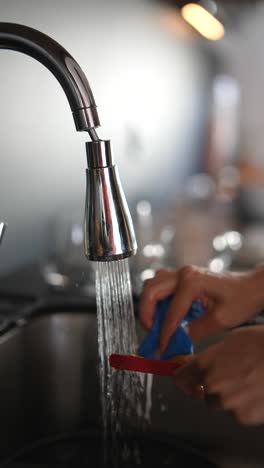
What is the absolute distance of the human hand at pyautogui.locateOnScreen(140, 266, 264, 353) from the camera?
632 mm

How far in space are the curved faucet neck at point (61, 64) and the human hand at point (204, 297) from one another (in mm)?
225

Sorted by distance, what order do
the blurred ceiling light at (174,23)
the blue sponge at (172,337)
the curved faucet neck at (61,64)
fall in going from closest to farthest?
1. the curved faucet neck at (61,64)
2. the blue sponge at (172,337)
3. the blurred ceiling light at (174,23)

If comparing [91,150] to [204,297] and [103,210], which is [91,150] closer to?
[103,210]

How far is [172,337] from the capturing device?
0.62 m

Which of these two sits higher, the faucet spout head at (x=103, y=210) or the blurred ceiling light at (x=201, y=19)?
the blurred ceiling light at (x=201, y=19)

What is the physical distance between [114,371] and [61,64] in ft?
1.10

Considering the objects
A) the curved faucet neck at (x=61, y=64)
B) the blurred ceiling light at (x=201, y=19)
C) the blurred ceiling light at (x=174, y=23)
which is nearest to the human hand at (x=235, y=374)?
the curved faucet neck at (x=61, y=64)

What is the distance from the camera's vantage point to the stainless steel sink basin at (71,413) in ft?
2.19

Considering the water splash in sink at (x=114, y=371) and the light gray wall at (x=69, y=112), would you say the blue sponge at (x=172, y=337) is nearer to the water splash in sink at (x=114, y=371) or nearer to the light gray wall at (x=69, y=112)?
the water splash in sink at (x=114, y=371)

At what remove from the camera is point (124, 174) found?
129cm

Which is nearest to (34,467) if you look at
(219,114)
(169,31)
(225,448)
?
(225,448)

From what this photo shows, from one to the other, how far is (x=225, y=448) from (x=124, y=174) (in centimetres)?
73

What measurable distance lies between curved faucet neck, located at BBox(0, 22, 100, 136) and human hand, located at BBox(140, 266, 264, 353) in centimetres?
23

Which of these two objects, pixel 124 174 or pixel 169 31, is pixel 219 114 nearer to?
pixel 169 31
